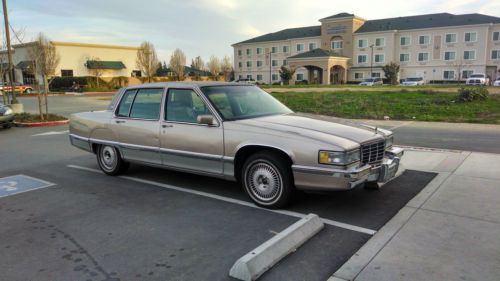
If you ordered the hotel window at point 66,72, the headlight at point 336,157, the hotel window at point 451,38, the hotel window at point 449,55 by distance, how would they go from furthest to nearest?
the hotel window at point 449,55, the hotel window at point 451,38, the hotel window at point 66,72, the headlight at point 336,157

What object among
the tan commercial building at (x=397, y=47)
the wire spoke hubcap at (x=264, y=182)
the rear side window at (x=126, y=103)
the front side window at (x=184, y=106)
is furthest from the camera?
the tan commercial building at (x=397, y=47)

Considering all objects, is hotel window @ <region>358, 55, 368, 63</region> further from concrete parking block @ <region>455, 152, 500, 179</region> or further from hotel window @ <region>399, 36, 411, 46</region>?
concrete parking block @ <region>455, 152, 500, 179</region>

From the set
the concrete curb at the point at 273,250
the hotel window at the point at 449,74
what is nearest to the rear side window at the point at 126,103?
the concrete curb at the point at 273,250

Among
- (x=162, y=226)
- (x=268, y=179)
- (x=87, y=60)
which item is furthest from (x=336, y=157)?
(x=87, y=60)

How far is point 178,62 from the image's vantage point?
214 feet

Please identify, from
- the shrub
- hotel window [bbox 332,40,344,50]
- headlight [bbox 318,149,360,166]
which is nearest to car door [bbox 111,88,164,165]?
headlight [bbox 318,149,360,166]

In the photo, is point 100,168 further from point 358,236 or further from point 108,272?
point 358,236

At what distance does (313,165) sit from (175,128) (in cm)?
231

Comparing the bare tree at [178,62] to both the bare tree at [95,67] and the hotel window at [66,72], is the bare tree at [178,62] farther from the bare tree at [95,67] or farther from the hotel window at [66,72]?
the hotel window at [66,72]

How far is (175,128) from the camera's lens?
20.1ft

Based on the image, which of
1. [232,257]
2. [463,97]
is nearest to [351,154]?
[232,257]

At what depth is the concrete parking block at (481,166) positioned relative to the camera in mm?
6883

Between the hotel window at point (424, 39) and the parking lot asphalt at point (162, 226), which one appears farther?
the hotel window at point (424, 39)

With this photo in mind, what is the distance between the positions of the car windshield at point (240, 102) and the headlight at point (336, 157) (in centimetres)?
147
